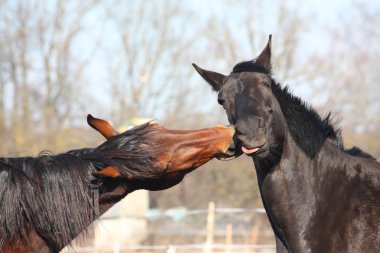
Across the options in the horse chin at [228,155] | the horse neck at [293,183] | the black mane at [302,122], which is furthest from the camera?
the black mane at [302,122]

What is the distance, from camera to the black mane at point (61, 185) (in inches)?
126

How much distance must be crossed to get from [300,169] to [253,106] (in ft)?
1.92

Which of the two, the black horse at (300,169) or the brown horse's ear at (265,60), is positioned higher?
the brown horse's ear at (265,60)

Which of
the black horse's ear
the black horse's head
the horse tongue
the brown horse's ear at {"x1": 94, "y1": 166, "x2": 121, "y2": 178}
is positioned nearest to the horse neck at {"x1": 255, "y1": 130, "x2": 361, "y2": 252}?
the black horse's head

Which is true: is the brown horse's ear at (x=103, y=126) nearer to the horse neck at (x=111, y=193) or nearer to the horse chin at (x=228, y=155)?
the horse neck at (x=111, y=193)

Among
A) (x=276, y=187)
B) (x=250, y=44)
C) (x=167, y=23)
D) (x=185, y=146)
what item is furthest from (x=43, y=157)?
(x=167, y=23)

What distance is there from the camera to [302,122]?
4957 millimetres

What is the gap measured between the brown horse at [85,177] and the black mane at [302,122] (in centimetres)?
142

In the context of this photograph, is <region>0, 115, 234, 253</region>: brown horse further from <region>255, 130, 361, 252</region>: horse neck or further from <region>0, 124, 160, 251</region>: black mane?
<region>255, 130, 361, 252</region>: horse neck

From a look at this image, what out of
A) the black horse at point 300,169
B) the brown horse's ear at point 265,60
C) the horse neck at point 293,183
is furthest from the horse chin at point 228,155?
the brown horse's ear at point 265,60

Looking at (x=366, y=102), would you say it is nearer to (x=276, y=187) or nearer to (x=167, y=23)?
(x=167, y=23)

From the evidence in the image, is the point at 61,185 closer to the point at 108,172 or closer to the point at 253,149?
the point at 108,172

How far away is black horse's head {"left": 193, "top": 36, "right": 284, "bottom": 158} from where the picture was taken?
450 centimetres

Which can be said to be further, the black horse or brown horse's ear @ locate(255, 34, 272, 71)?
brown horse's ear @ locate(255, 34, 272, 71)
